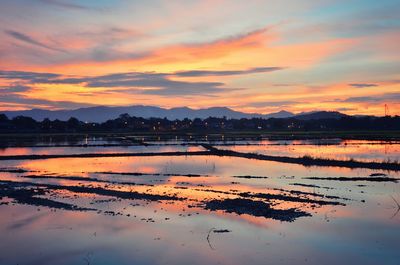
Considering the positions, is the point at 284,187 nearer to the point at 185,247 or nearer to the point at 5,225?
the point at 185,247

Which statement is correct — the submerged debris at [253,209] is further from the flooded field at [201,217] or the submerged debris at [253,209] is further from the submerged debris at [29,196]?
the submerged debris at [29,196]

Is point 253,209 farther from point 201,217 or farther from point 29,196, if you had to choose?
point 29,196

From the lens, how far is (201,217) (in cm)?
1700

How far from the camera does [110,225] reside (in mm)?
15953

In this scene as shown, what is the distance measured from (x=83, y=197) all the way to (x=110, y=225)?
6.16 m

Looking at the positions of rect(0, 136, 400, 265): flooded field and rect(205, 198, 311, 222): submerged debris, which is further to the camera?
rect(205, 198, 311, 222): submerged debris

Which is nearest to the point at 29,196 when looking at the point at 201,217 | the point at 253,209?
the point at 201,217

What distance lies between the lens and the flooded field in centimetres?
1273

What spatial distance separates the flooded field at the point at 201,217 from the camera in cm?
1273

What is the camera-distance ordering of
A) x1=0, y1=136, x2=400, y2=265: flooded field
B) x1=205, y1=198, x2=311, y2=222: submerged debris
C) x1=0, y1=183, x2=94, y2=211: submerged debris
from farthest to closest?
x1=0, y1=183, x2=94, y2=211: submerged debris, x1=205, y1=198, x2=311, y2=222: submerged debris, x1=0, y1=136, x2=400, y2=265: flooded field

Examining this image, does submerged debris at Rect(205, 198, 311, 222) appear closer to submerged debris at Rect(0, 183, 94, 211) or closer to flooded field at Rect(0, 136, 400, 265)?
Result: flooded field at Rect(0, 136, 400, 265)

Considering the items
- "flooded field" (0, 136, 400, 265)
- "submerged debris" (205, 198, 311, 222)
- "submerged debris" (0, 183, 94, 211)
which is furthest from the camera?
"submerged debris" (0, 183, 94, 211)

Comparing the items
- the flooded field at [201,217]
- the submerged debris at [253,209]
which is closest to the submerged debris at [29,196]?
the flooded field at [201,217]

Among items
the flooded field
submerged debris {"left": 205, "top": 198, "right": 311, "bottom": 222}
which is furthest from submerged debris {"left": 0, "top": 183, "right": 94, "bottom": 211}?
submerged debris {"left": 205, "top": 198, "right": 311, "bottom": 222}
